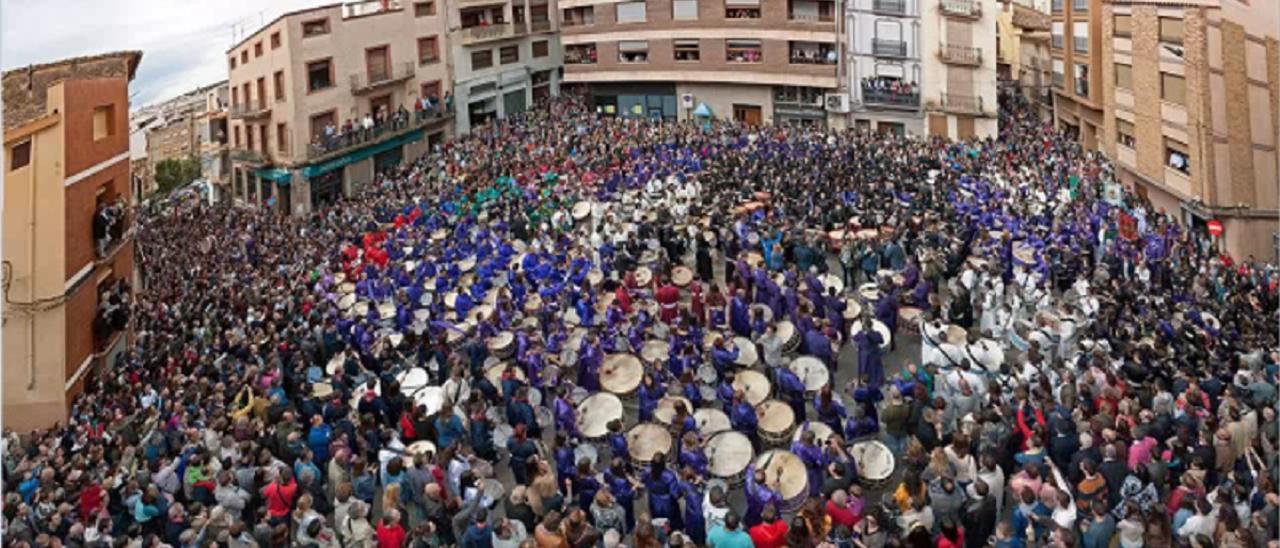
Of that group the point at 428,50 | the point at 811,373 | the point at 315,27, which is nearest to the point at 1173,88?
the point at 811,373

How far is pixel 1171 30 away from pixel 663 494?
93.6ft

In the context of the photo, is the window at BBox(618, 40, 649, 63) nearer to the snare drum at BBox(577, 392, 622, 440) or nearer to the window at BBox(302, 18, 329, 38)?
the window at BBox(302, 18, 329, 38)

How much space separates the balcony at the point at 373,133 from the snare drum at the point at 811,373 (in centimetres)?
3240

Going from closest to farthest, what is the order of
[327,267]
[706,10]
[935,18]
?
[327,267] → [935,18] → [706,10]

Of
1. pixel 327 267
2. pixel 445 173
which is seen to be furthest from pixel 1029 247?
pixel 445 173

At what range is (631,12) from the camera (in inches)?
1986

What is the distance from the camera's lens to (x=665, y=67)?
164ft

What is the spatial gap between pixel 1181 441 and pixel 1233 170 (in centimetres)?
2268

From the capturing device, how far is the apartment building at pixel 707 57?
152 ft

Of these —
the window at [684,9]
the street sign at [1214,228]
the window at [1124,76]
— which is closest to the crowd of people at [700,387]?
the street sign at [1214,228]

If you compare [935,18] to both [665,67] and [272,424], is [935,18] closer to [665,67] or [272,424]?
[665,67]

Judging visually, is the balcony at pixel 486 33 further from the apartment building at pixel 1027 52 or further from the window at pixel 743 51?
the apartment building at pixel 1027 52

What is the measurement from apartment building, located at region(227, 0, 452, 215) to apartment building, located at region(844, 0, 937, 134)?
19.7 meters

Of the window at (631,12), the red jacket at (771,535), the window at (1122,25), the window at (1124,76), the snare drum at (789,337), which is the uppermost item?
the window at (631,12)
